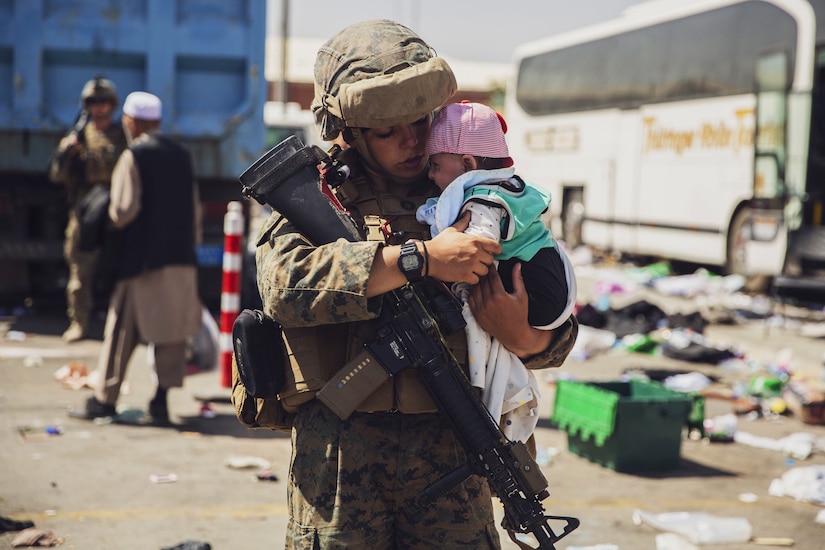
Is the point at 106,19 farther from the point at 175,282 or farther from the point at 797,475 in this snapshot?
the point at 797,475

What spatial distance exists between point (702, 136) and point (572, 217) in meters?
4.83

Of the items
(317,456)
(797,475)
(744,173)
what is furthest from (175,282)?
(744,173)

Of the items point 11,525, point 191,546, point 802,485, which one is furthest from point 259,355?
point 802,485

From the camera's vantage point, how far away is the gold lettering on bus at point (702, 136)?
44.8 feet

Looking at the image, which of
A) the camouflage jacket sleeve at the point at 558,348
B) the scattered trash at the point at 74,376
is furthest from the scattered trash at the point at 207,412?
the camouflage jacket sleeve at the point at 558,348

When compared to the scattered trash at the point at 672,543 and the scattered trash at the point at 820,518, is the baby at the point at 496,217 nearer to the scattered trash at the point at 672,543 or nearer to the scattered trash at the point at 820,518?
the scattered trash at the point at 672,543

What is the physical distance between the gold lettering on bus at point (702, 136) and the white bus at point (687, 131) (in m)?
0.02

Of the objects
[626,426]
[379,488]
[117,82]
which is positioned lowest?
[626,426]

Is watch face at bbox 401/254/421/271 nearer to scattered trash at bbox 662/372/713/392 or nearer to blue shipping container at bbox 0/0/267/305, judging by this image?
scattered trash at bbox 662/372/713/392

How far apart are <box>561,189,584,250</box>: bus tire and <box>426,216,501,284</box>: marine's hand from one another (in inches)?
651

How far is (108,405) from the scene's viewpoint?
6430 millimetres

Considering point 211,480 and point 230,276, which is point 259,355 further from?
point 230,276

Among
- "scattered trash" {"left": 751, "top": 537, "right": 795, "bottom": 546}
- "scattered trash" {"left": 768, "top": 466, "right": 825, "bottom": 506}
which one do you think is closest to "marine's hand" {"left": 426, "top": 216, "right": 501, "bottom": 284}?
"scattered trash" {"left": 751, "top": 537, "right": 795, "bottom": 546}

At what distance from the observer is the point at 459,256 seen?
2.42 m
